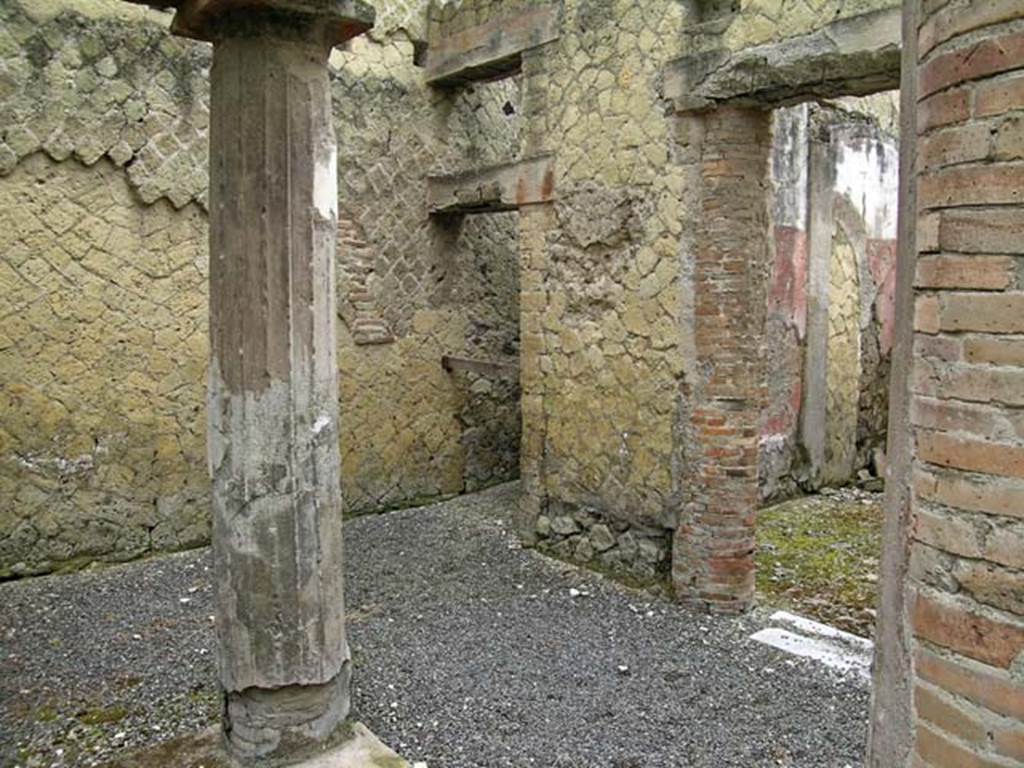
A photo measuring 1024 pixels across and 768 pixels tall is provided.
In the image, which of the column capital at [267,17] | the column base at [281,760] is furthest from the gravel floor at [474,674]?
the column capital at [267,17]

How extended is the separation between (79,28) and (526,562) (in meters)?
4.11

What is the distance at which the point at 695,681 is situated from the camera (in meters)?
3.85

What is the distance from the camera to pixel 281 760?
2887 millimetres

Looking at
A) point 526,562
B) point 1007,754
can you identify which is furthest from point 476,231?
point 1007,754

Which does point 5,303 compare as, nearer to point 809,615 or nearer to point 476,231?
point 476,231

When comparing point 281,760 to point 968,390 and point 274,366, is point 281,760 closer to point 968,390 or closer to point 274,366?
point 274,366

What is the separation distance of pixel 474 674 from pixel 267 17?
2.78 meters

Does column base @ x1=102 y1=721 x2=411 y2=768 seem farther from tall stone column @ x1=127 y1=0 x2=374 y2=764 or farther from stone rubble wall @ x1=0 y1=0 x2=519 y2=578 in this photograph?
stone rubble wall @ x1=0 y1=0 x2=519 y2=578

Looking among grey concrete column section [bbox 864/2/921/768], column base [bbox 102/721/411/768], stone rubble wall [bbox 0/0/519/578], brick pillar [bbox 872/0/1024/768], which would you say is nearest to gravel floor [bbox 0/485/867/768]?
column base [bbox 102/721/411/768]

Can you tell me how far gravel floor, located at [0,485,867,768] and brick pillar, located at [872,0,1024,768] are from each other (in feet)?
6.57

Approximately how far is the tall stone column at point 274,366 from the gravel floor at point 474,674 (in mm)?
683

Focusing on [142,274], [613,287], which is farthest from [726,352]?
[142,274]

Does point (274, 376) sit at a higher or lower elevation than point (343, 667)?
higher

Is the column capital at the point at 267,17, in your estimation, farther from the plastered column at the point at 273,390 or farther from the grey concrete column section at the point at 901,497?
the grey concrete column section at the point at 901,497
